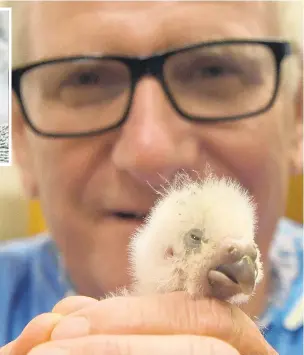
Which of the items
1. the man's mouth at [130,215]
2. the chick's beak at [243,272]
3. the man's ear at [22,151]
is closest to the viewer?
the chick's beak at [243,272]

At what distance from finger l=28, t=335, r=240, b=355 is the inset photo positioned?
346mm

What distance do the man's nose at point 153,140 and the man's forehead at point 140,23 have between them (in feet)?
0.25

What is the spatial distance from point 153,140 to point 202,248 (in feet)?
0.89

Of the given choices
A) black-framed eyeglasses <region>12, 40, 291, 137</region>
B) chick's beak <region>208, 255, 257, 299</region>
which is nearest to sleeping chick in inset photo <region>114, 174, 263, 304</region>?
chick's beak <region>208, 255, 257, 299</region>

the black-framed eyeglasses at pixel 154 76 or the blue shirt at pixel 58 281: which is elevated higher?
the black-framed eyeglasses at pixel 154 76

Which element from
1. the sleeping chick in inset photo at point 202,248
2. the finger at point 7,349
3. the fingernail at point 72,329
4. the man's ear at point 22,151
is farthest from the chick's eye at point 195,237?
the man's ear at point 22,151

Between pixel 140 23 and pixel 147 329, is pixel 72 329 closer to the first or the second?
pixel 147 329

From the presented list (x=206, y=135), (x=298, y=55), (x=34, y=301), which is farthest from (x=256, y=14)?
(x=34, y=301)

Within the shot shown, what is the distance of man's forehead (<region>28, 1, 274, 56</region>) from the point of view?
667 millimetres

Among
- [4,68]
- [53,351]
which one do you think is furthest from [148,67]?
[53,351]

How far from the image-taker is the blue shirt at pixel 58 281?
0.69 m

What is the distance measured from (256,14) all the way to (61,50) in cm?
34

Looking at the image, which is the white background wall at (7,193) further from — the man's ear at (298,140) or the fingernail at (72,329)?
the man's ear at (298,140)

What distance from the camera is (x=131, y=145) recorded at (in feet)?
2.13
